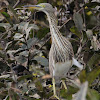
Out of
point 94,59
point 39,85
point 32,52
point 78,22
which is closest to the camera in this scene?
point 39,85

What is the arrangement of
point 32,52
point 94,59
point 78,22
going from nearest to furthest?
point 94,59 < point 32,52 < point 78,22

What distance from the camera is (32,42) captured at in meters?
1.79

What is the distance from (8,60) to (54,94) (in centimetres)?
41

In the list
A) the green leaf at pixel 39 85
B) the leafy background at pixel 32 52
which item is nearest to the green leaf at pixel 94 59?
the leafy background at pixel 32 52

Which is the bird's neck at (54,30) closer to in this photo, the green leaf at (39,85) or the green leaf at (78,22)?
A: the green leaf at (78,22)

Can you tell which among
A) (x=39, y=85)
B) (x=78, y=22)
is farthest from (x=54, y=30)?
(x=39, y=85)

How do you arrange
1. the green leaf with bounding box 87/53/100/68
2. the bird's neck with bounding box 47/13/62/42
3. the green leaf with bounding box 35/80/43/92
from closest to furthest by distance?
1. the green leaf with bounding box 35/80/43/92
2. the green leaf with bounding box 87/53/100/68
3. the bird's neck with bounding box 47/13/62/42

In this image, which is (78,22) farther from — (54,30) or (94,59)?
(94,59)

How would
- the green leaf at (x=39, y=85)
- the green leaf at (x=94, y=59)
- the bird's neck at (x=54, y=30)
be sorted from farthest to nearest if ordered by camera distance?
the bird's neck at (x=54, y=30) < the green leaf at (x=94, y=59) < the green leaf at (x=39, y=85)

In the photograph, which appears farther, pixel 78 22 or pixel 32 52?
pixel 78 22

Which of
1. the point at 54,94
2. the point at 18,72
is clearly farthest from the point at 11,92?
the point at 18,72

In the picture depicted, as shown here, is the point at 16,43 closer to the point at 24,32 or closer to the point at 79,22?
the point at 24,32

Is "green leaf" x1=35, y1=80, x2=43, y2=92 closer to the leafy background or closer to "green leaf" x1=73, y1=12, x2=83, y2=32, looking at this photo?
the leafy background

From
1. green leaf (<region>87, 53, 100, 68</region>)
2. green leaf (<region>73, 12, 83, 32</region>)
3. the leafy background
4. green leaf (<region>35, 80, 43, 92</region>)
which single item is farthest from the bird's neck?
green leaf (<region>35, 80, 43, 92</region>)
